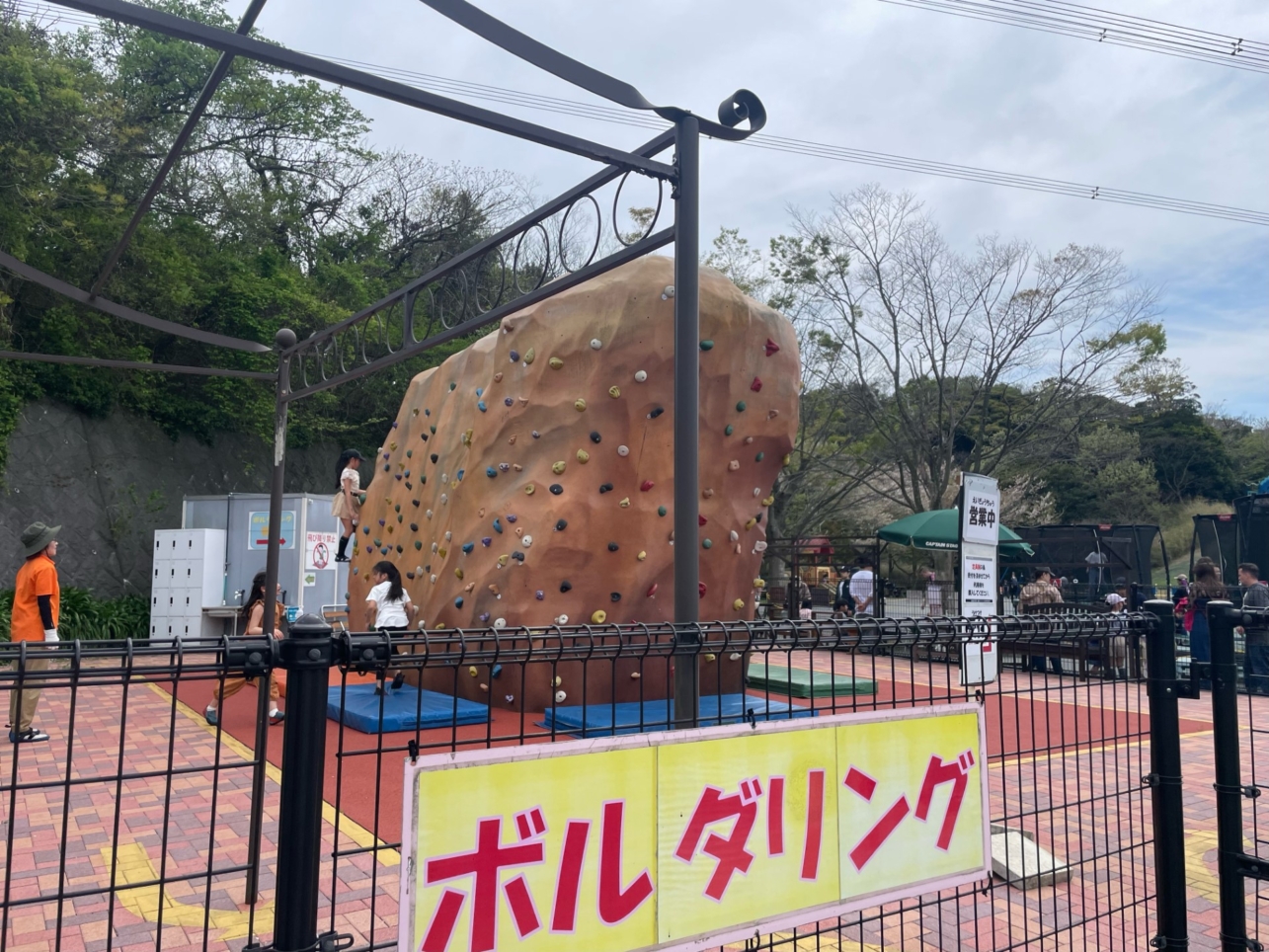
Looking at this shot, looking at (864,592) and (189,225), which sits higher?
(189,225)

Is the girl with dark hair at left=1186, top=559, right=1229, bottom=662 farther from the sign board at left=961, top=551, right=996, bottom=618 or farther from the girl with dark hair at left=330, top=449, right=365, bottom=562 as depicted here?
the girl with dark hair at left=330, top=449, right=365, bottom=562

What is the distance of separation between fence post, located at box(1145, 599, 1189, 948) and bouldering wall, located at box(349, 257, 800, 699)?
5.47 meters

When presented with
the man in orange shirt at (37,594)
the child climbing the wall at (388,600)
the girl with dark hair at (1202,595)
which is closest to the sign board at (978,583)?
the child climbing the wall at (388,600)

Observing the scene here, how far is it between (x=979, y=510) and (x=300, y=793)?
178 inches

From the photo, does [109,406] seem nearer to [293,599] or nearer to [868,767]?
[293,599]

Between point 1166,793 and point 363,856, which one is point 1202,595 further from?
point 363,856

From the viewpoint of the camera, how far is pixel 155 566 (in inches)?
603

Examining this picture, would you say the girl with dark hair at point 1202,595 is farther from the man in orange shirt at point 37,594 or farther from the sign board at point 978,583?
the man in orange shirt at point 37,594

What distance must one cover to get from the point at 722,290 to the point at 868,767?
6.65 metres

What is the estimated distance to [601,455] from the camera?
8.37 m

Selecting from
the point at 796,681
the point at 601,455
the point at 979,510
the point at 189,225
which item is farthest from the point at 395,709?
the point at 189,225

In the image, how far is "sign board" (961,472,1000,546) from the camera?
5.26 m

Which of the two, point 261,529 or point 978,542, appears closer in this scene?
point 978,542

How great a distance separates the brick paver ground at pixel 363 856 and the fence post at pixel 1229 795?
0.25 meters
